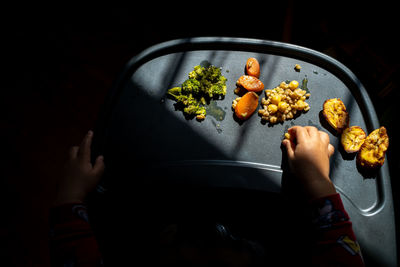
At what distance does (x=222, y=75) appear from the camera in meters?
1.09

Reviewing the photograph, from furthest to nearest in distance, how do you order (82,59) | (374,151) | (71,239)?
(82,59)
(374,151)
(71,239)

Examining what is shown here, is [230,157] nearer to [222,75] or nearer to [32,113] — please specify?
[222,75]

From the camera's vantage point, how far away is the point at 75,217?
89cm

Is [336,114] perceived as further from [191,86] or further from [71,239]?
[71,239]

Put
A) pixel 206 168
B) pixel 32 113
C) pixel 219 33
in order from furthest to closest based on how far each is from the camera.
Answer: pixel 219 33 → pixel 32 113 → pixel 206 168

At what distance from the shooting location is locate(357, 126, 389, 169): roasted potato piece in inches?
38.6

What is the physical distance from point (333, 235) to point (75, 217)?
0.93 meters

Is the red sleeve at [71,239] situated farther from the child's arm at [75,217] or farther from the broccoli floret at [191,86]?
the broccoli floret at [191,86]

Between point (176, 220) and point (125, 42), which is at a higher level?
point (125, 42)

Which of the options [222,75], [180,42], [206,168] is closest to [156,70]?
[180,42]

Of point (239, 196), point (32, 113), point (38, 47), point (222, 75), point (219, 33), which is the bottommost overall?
point (32, 113)

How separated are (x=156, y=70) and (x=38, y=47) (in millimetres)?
1471

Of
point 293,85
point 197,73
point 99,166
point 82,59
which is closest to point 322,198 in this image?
point 293,85

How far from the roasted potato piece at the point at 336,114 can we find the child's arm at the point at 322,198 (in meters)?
0.06
